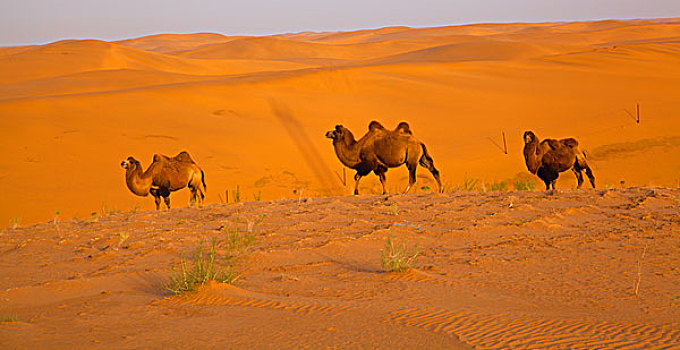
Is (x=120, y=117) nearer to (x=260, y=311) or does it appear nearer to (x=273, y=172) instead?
(x=273, y=172)

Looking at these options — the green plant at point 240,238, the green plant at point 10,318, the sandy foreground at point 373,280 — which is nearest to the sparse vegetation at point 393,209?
the sandy foreground at point 373,280

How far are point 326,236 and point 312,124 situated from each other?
580 inches

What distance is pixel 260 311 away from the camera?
383cm

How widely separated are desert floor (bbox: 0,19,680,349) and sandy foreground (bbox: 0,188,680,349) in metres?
0.02

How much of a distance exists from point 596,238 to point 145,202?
394 inches

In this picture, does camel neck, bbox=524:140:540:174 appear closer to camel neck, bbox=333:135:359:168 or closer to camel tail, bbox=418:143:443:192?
camel tail, bbox=418:143:443:192

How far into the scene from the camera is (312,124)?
821 inches

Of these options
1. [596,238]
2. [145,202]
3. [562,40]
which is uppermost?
[562,40]

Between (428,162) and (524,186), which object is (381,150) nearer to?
(428,162)

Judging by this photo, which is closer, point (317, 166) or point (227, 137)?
point (317, 166)

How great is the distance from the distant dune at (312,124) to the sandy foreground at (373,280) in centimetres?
479

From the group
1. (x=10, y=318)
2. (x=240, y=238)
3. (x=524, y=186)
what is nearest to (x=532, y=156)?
(x=524, y=186)

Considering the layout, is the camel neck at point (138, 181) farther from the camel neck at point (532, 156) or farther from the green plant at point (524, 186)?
the green plant at point (524, 186)

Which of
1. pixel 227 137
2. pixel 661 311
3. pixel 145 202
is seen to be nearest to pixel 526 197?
pixel 661 311
